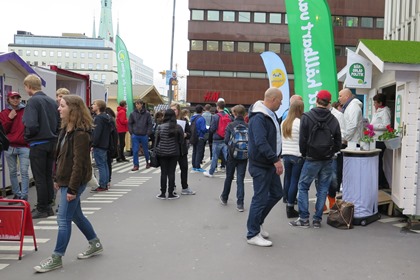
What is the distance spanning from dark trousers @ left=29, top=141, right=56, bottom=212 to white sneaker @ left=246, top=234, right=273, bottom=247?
3.34 metres

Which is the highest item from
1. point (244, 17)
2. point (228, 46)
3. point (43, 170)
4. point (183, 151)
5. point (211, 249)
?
point (244, 17)

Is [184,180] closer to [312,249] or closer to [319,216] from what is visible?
[319,216]

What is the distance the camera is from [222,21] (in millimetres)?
44312

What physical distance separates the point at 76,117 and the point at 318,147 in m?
3.27

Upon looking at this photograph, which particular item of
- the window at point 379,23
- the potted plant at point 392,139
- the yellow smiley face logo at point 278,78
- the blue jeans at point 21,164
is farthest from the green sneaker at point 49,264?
the window at point 379,23

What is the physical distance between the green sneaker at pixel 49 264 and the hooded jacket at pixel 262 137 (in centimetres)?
249

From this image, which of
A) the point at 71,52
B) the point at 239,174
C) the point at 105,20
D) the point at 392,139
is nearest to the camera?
the point at 392,139

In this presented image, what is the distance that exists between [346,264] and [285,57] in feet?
134

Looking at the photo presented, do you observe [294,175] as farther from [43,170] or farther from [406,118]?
[43,170]

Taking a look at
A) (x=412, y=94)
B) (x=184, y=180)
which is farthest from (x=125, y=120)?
(x=412, y=94)

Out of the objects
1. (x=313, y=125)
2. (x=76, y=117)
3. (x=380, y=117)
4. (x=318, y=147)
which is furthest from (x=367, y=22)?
(x=76, y=117)

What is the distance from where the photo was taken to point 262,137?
17.3 feet

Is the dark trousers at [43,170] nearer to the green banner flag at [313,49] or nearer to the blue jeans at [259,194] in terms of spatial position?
the blue jeans at [259,194]

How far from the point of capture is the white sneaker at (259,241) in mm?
5387
